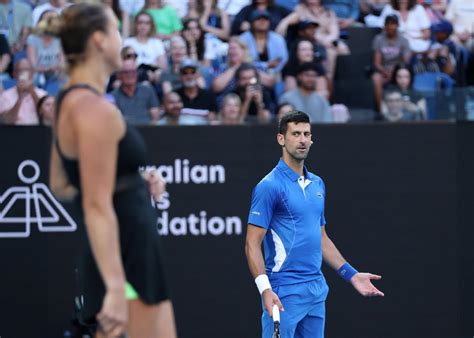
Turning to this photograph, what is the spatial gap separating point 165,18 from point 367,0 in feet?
8.64

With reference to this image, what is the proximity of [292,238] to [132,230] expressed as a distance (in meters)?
2.72

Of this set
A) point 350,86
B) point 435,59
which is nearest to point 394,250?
point 350,86

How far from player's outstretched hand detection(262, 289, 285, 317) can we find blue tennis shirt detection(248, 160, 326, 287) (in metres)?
0.29

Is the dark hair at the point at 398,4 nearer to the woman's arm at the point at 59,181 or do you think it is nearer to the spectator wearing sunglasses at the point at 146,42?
the spectator wearing sunglasses at the point at 146,42

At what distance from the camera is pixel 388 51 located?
35.4 feet

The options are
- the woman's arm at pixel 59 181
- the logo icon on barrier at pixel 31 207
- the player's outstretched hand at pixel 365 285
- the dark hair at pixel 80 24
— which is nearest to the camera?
the dark hair at pixel 80 24

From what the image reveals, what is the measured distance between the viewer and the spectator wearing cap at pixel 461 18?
1144cm

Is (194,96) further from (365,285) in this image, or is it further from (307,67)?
(365,285)

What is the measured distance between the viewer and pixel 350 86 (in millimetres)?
9953

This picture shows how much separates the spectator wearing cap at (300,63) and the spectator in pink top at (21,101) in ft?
7.97

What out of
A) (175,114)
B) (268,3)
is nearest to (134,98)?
(175,114)

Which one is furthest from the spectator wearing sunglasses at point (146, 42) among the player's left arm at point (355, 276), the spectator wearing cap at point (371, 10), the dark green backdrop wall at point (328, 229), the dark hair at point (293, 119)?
the player's left arm at point (355, 276)

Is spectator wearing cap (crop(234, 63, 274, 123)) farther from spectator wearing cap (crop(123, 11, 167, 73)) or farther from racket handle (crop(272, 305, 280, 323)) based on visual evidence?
racket handle (crop(272, 305, 280, 323))

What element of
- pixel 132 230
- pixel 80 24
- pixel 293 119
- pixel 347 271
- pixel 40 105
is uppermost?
pixel 80 24
